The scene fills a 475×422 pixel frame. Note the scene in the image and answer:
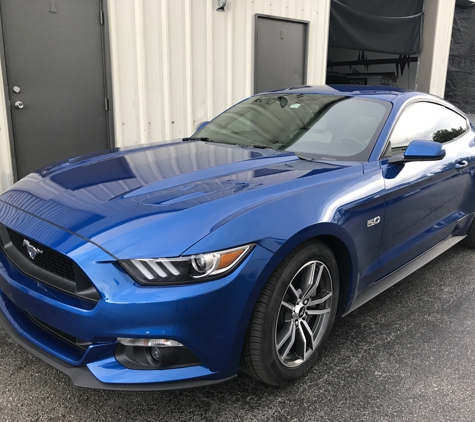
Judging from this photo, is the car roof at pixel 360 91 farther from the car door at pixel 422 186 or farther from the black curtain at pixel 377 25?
the black curtain at pixel 377 25

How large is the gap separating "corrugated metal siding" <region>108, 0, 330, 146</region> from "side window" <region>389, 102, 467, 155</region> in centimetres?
346

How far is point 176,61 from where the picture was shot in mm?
6113

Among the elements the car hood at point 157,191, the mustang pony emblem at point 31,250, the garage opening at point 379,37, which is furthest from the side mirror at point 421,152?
the garage opening at point 379,37

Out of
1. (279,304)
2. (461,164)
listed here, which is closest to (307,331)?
(279,304)

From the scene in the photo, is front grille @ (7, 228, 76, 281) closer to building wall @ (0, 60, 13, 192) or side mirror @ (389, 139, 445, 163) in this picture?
side mirror @ (389, 139, 445, 163)

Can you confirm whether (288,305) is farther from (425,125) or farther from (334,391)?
(425,125)

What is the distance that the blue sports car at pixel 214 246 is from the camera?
1.90 m

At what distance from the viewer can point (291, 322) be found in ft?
7.71

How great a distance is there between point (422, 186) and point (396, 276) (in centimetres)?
62

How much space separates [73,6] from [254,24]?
8.74 feet

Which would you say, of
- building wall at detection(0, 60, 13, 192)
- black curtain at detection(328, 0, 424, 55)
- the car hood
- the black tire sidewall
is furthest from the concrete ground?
black curtain at detection(328, 0, 424, 55)

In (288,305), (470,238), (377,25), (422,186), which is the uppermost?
(377,25)

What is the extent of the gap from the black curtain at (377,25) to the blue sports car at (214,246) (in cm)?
591

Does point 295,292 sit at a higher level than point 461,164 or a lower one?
lower
